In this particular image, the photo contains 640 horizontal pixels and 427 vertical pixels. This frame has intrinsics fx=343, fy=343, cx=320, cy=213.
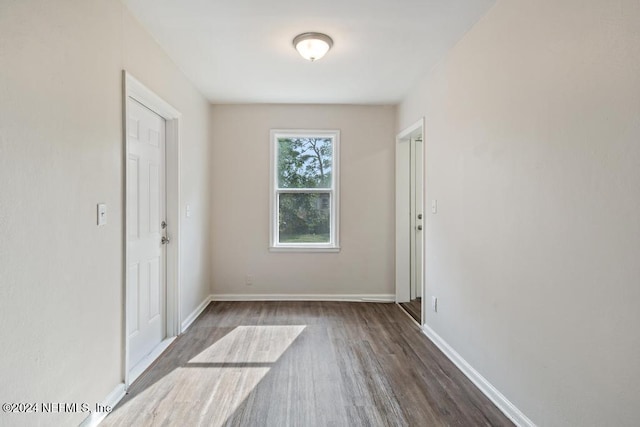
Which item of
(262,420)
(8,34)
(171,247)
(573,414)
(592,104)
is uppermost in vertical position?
(8,34)

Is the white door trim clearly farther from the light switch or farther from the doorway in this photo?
the light switch

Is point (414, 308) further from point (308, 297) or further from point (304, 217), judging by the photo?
point (304, 217)

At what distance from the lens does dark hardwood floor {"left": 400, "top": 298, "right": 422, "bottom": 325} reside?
12.1 feet

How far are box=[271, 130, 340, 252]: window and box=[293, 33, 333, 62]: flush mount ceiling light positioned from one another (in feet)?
5.70

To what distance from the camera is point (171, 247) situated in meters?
3.14

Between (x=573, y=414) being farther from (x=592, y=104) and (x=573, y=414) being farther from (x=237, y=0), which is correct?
(x=237, y=0)

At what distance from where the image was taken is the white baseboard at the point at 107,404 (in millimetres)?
1819

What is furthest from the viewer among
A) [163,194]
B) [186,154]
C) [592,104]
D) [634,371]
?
[186,154]

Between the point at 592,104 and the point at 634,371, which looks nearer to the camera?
the point at 634,371

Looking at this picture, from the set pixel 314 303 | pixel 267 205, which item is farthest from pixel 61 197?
pixel 314 303

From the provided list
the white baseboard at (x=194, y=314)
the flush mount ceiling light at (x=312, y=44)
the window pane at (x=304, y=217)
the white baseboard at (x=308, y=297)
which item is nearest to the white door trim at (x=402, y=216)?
the white baseboard at (x=308, y=297)

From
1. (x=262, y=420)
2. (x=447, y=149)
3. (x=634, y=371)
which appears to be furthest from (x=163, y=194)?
(x=634, y=371)

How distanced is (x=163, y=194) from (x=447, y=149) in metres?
2.51

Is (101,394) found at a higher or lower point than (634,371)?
lower
